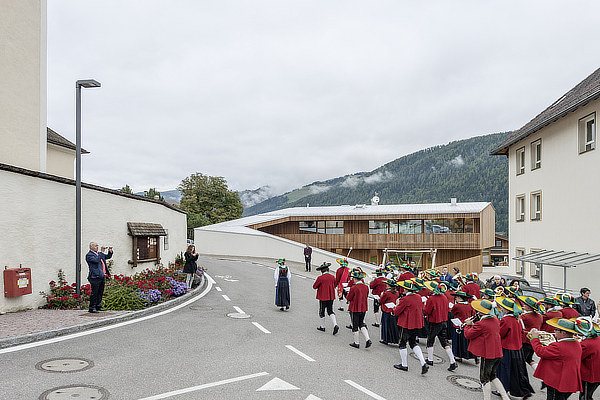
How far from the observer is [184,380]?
671 cm

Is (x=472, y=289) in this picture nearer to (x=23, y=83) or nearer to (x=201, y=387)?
(x=201, y=387)

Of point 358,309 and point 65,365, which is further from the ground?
point 358,309

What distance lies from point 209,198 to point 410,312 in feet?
180

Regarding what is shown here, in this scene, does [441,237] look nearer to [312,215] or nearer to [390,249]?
[390,249]

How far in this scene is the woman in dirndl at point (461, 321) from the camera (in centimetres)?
871

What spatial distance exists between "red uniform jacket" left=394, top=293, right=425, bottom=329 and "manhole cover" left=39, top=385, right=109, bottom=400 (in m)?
5.35

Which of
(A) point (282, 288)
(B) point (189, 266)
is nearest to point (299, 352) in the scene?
→ (A) point (282, 288)

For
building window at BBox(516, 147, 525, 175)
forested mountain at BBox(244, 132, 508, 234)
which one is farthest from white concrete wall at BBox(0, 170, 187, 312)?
forested mountain at BBox(244, 132, 508, 234)

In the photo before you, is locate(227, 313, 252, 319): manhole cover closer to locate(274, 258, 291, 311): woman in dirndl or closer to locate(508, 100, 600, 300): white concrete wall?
locate(274, 258, 291, 311): woman in dirndl

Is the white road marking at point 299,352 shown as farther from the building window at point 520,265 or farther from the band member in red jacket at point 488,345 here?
the building window at point 520,265

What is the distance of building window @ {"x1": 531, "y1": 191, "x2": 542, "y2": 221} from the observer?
22.1 meters

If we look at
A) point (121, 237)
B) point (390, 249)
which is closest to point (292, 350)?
point (121, 237)

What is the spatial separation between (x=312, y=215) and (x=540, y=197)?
70.5ft

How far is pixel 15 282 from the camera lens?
10.2 m
